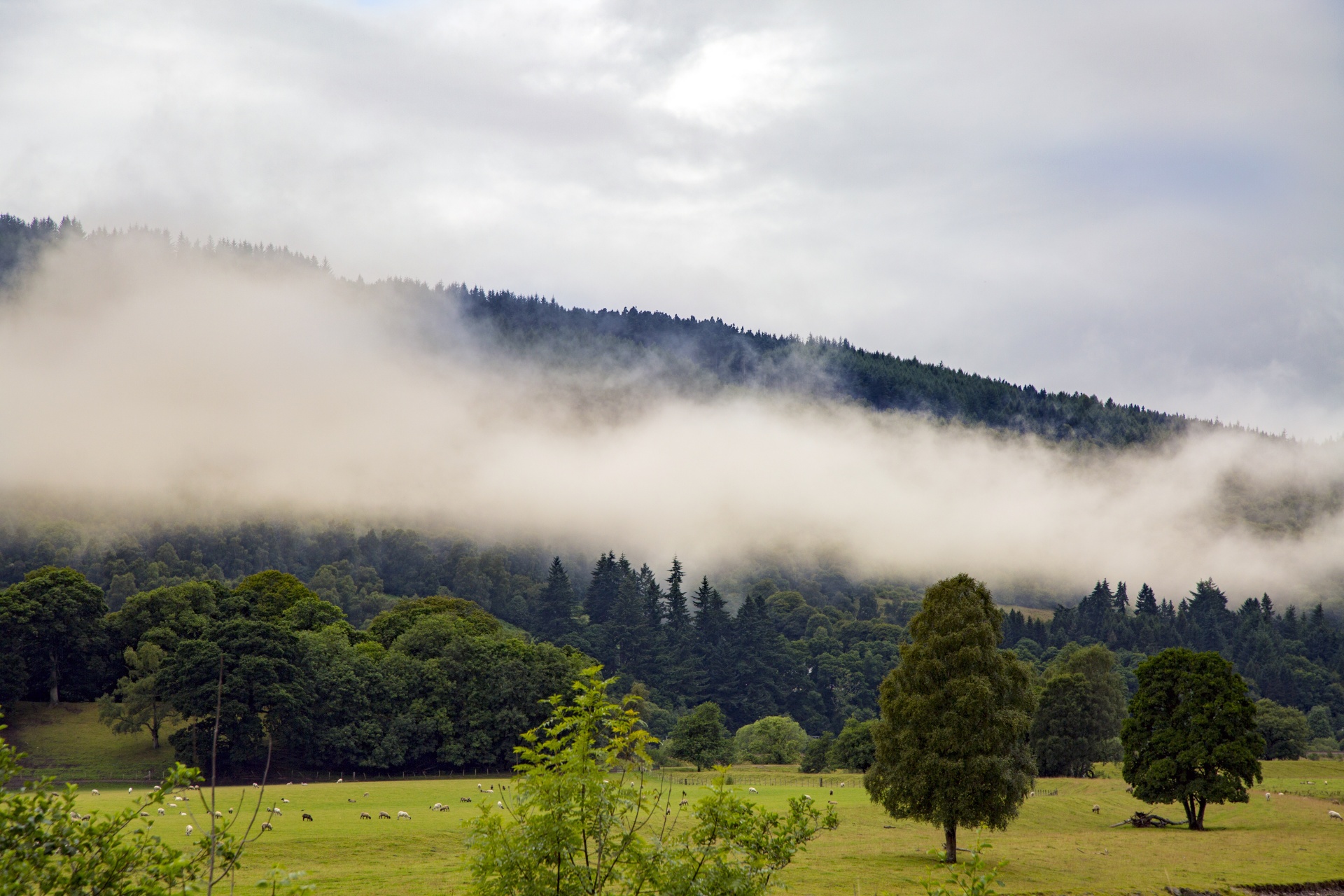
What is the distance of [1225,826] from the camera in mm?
64375

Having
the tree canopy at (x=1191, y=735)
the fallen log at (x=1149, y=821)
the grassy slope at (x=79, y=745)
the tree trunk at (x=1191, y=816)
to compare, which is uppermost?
the tree canopy at (x=1191, y=735)

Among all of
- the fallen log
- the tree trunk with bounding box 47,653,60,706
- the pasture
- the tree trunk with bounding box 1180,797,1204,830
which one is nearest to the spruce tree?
the pasture

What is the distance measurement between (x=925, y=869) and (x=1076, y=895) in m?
6.57

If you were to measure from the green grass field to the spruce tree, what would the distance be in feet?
10.5

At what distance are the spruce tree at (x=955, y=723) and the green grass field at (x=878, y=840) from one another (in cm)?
321

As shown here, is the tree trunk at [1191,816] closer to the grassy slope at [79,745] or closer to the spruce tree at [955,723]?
the spruce tree at [955,723]

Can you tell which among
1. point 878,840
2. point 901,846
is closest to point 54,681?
point 878,840

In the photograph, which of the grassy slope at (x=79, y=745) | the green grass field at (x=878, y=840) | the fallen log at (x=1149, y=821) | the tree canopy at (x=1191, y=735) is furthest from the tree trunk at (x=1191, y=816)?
the grassy slope at (x=79, y=745)

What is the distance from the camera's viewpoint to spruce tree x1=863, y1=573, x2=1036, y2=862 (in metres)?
44.5

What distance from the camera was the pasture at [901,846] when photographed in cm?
4244

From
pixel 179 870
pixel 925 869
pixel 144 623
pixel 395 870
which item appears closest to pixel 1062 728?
pixel 925 869

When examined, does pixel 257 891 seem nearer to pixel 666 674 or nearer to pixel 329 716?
pixel 329 716

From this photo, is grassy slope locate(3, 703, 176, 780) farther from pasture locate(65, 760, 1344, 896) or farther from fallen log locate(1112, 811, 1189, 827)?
fallen log locate(1112, 811, 1189, 827)

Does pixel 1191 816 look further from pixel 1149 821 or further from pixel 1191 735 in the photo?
pixel 1191 735
